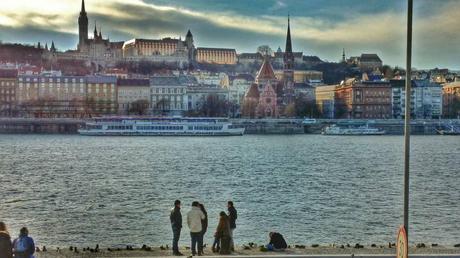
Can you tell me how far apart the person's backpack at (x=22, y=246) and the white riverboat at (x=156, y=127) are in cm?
7970

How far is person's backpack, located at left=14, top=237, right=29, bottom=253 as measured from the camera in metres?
10.2

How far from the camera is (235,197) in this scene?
26469 mm

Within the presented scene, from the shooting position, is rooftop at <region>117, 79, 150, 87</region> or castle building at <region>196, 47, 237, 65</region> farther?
castle building at <region>196, 47, 237, 65</region>

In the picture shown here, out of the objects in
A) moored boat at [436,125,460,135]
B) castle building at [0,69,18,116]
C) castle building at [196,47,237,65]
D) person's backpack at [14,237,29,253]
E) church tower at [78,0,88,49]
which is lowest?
moored boat at [436,125,460,135]

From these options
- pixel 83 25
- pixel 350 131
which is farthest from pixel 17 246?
pixel 83 25

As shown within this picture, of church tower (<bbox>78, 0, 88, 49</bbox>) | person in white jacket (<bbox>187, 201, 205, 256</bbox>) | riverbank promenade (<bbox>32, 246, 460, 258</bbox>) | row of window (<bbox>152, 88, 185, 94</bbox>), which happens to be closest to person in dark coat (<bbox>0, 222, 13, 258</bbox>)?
riverbank promenade (<bbox>32, 246, 460, 258</bbox>)

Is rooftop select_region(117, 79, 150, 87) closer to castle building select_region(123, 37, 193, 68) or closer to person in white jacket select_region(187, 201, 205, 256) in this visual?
castle building select_region(123, 37, 193, 68)

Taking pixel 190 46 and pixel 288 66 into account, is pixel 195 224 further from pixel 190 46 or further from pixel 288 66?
pixel 190 46

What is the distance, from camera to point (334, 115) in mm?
128750

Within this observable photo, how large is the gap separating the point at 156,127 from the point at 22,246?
8020cm

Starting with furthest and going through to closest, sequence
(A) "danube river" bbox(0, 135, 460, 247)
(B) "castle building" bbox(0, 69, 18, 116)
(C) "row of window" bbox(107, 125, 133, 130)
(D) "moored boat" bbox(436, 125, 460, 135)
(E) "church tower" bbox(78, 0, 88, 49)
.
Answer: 1. (E) "church tower" bbox(78, 0, 88, 49)
2. (B) "castle building" bbox(0, 69, 18, 116)
3. (D) "moored boat" bbox(436, 125, 460, 135)
4. (C) "row of window" bbox(107, 125, 133, 130)
5. (A) "danube river" bbox(0, 135, 460, 247)

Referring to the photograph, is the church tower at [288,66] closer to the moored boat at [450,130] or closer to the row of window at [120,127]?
the moored boat at [450,130]

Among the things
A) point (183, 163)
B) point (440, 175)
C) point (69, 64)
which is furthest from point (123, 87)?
point (440, 175)

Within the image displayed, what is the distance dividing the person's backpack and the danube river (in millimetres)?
6779
